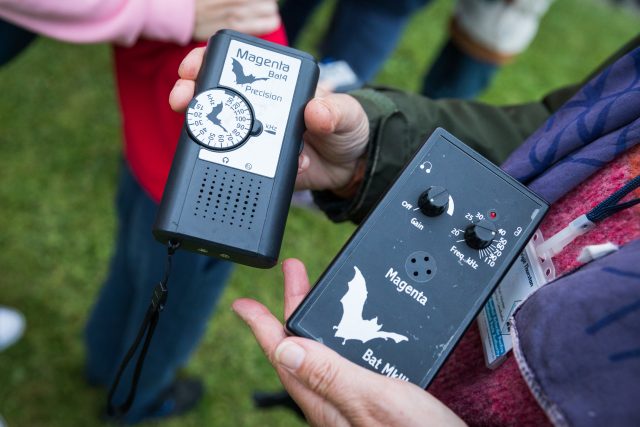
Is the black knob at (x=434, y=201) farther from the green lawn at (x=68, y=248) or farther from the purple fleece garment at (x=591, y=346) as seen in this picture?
the green lawn at (x=68, y=248)

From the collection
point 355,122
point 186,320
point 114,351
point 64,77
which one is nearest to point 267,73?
point 355,122

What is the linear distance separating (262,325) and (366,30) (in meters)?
1.48

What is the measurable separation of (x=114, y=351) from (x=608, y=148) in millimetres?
1283

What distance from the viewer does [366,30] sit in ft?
6.41

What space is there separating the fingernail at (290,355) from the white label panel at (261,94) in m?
0.24

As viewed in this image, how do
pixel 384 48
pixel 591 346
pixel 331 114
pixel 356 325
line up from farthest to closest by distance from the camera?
pixel 384 48 < pixel 331 114 < pixel 356 325 < pixel 591 346

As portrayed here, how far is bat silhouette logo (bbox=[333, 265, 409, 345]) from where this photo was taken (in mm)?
665

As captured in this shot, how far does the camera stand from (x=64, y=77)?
2.29 meters

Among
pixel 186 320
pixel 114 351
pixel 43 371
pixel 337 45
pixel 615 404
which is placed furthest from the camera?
pixel 337 45

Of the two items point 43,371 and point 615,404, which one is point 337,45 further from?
point 615,404

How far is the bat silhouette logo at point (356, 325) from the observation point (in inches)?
26.2

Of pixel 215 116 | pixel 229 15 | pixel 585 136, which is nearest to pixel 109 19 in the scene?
pixel 229 15

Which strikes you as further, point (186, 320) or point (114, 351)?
point (114, 351)

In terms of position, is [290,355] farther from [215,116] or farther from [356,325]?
[215,116]
